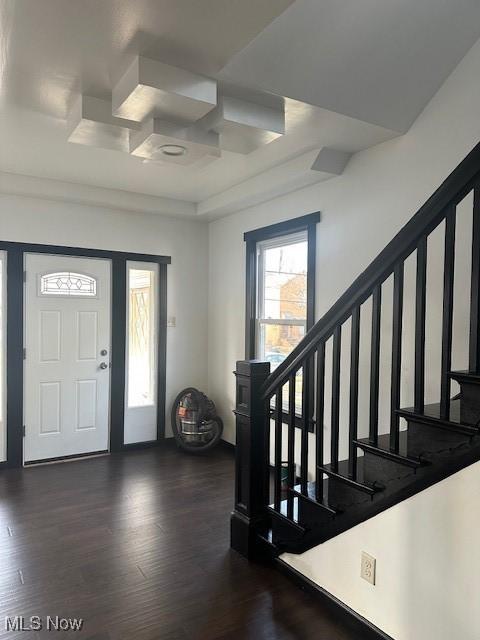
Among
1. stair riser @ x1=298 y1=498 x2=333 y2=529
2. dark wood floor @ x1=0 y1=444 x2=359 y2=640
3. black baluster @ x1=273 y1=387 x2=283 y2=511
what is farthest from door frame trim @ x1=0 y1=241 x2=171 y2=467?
stair riser @ x1=298 y1=498 x2=333 y2=529

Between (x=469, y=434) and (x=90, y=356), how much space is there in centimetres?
387

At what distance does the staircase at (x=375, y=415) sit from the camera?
5.66 ft

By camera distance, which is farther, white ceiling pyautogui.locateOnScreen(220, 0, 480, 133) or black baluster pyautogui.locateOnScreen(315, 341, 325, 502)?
black baluster pyautogui.locateOnScreen(315, 341, 325, 502)

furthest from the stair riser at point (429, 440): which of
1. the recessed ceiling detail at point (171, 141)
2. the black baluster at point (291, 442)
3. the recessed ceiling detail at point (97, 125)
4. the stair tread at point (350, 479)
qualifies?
the recessed ceiling detail at point (97, 125)

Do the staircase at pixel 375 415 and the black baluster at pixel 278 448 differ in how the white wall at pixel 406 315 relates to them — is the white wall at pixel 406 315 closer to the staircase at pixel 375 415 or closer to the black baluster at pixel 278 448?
the staircase at pixel 375 415

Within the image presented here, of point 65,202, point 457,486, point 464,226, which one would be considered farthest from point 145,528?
point 65,202

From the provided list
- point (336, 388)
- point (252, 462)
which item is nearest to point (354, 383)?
point (336, 388)

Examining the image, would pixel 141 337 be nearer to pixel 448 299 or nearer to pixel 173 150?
pixel 173 150

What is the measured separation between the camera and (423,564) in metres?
1.89

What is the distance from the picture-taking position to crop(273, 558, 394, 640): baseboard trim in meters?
2.07

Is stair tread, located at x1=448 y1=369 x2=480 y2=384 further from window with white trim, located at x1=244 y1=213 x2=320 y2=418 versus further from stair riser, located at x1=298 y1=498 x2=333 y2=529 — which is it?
window with white trim, located at x1=244 y1=213 x2=320 y2=418

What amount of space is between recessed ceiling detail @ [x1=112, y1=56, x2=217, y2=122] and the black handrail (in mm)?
1239

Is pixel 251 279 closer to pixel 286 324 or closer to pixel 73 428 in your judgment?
pixel 286 324

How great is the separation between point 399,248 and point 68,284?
360 centimetres
